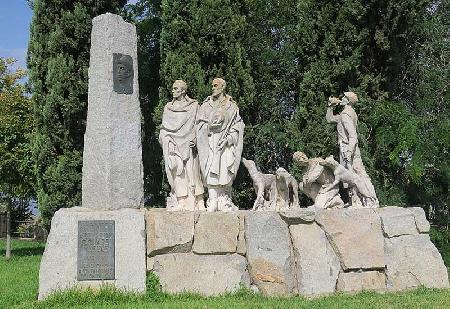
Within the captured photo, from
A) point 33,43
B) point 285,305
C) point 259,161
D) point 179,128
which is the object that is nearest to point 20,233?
point 33,43

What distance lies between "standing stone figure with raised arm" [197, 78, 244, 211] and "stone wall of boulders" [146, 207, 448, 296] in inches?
19.3

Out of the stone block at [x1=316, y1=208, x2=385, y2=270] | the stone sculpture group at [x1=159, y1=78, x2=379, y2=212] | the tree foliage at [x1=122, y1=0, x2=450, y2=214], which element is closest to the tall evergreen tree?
the tree foliage at [x1=122, y1=0, x2=450, y2=214]

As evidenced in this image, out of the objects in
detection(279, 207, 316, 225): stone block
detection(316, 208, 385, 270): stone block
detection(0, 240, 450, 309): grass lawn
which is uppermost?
detection(279, 207, 316, 225): stone block

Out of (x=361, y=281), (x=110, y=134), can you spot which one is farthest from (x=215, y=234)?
(x=361, y=281)

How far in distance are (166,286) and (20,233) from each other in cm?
1903

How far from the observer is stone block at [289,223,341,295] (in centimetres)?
729

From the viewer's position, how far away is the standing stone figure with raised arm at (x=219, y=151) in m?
7.68

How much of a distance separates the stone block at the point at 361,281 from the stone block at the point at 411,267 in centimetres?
12

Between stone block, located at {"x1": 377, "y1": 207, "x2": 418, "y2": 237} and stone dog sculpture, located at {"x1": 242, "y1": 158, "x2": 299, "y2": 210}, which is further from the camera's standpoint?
stone dog sculpture, located at {"x1": 242, "y1": 158, "x2": 299, "y2": 210}

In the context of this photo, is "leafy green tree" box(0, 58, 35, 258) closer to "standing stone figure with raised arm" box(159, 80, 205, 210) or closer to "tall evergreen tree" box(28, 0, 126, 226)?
"tall evergreen tree" box(28, 0, 126, 226)

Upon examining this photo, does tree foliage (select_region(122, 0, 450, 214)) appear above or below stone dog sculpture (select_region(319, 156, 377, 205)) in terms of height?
above

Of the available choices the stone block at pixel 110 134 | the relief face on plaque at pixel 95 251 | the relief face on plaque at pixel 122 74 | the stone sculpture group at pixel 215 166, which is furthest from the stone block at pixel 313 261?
the relief face on plaque at pixel 122 74

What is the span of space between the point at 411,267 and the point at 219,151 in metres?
2.99

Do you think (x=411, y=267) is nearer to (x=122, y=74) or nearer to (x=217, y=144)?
(x=217, y=144)
